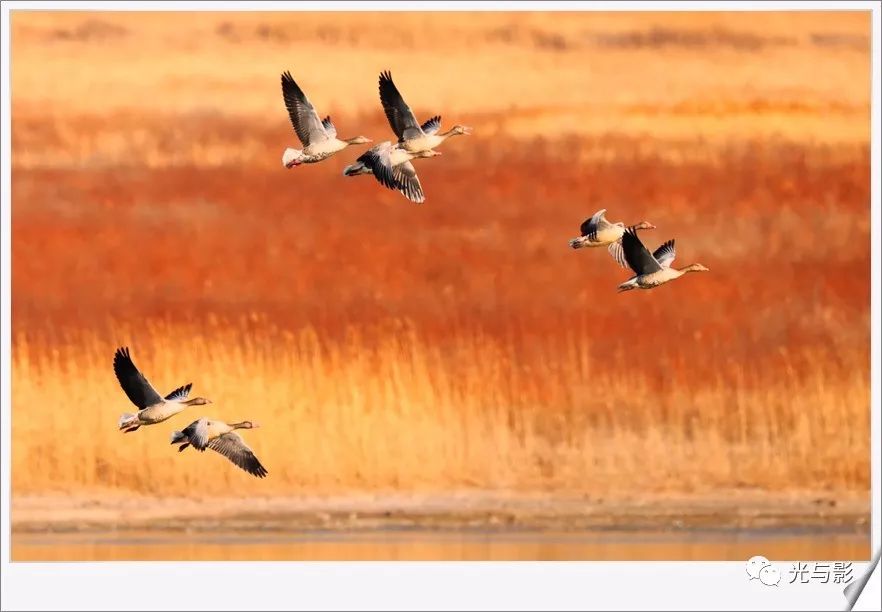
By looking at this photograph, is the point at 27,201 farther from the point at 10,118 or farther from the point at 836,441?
the point at 836,441

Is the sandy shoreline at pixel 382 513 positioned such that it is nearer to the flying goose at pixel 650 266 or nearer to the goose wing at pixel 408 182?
the flying goose at pixel 650 266

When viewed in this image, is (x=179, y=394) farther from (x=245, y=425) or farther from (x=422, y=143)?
(x=422, y=143)

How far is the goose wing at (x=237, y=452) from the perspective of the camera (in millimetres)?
4715

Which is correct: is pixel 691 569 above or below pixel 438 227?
below

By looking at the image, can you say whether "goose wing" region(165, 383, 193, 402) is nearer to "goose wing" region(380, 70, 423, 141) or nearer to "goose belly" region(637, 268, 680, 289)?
"goose wing" region(380, 70, 423, 141)

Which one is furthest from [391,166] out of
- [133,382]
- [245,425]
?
[133,382]

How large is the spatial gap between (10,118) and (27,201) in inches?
10.2

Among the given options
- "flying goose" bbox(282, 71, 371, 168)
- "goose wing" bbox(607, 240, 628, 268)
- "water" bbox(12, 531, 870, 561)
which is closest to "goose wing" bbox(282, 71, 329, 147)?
"flying goose" bbox(282, 71, 371, 168)

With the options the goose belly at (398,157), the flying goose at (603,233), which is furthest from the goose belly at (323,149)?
the flying goose at (603,233)

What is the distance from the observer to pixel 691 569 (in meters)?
4.70

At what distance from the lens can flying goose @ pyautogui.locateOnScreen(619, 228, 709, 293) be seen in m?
4.74

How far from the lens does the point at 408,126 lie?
473 centimetres

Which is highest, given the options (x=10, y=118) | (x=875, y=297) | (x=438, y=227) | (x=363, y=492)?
(x=10, y=118)

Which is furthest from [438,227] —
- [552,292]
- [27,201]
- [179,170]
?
[27,201]
